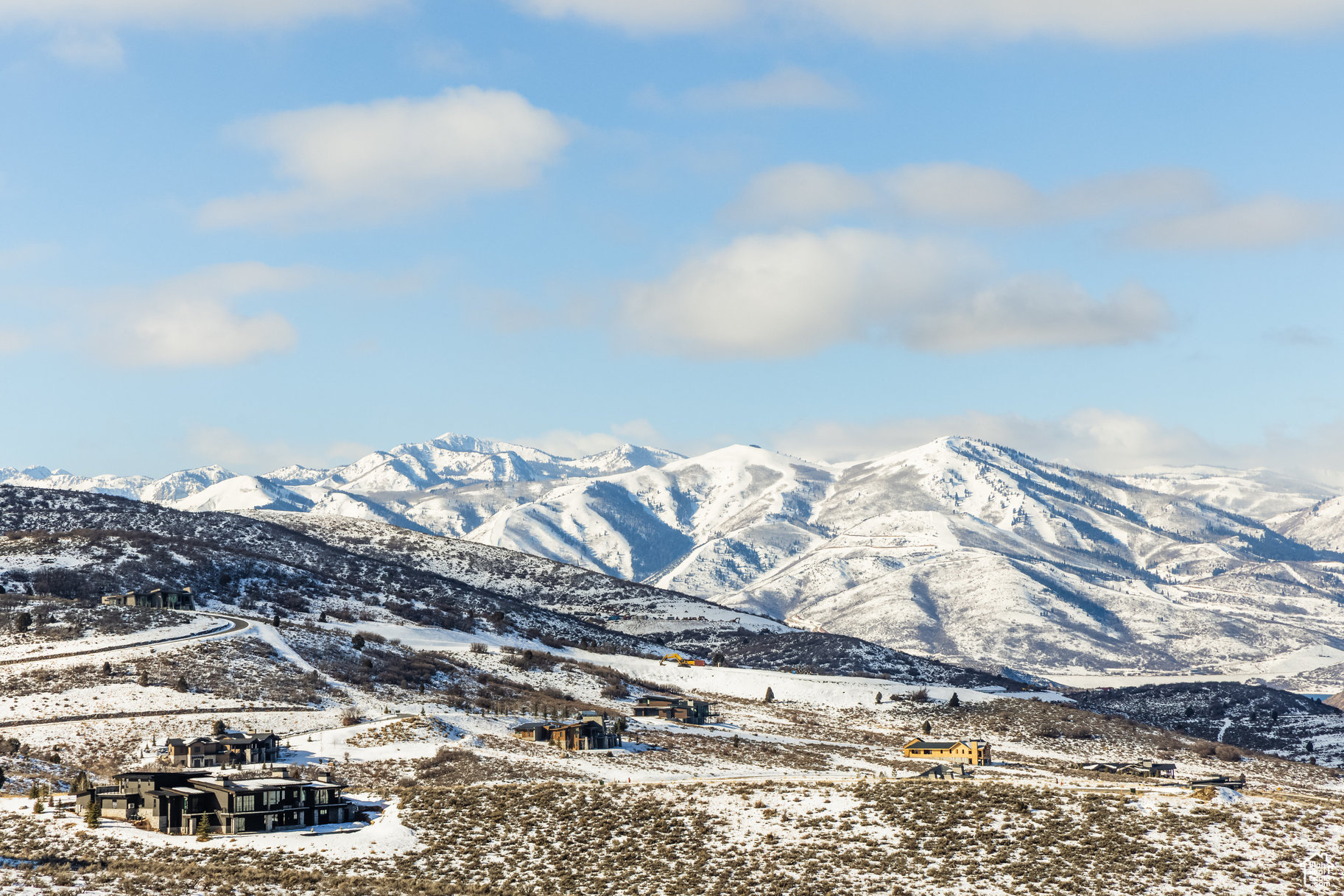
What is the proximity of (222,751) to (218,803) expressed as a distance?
19306mm

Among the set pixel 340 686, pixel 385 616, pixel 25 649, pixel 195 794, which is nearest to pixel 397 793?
pixel 195 794

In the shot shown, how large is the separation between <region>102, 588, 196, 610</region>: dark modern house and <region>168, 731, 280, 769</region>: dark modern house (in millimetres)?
59168

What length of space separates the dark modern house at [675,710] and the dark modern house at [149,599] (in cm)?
Answer: 5482

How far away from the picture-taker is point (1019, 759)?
4978 inches

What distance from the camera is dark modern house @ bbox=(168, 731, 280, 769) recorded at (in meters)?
92.1

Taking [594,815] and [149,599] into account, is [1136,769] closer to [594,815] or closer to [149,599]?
[594,815]

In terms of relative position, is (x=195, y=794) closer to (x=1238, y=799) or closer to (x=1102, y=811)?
(x=1102, y=811)

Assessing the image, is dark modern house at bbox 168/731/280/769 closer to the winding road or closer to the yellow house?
the winding road

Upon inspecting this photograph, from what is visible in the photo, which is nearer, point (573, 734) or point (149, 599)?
point (573, 734)

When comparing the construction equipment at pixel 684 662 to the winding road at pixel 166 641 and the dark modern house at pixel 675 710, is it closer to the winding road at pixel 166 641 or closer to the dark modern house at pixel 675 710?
the dark modern house at pixel 675 710

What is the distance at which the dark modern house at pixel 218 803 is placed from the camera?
74.3 meters

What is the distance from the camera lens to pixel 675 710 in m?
140

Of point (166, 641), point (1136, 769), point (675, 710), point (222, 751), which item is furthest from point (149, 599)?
point (1136, 769)

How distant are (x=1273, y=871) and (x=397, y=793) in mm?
49058
